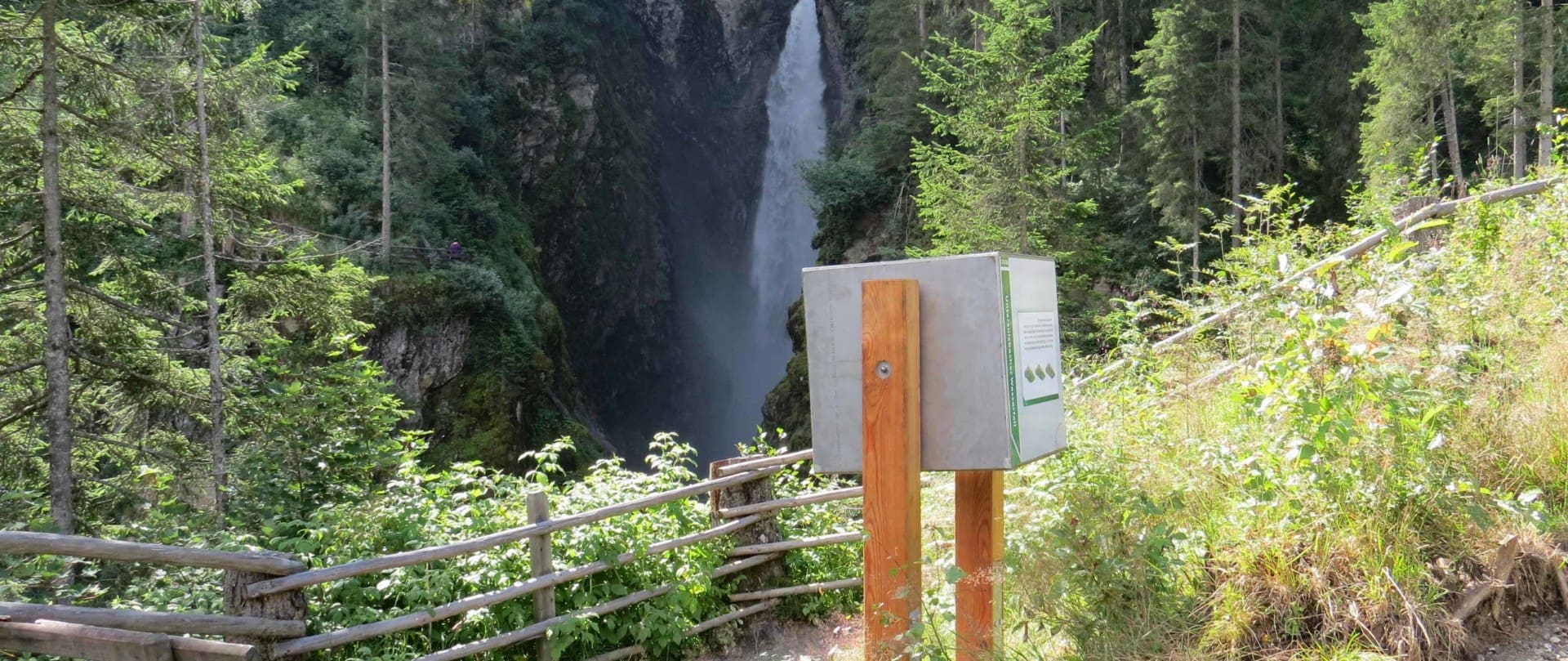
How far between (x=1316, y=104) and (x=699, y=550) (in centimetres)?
2023

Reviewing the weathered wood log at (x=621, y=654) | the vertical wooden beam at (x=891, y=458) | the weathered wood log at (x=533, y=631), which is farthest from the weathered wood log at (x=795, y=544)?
the vertical wooden beam at (x=891, y=458)

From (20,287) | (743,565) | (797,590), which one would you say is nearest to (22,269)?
(20,287)

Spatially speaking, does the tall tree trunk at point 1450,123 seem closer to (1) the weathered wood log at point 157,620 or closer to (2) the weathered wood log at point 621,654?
(2) the weathered wood log at point 621,654

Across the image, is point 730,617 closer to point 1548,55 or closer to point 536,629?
point 536,629

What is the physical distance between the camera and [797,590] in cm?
516

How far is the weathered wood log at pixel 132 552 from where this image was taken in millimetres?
2994

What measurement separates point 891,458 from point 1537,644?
1922mm

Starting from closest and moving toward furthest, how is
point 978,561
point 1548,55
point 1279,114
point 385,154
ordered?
point 978,561
point 1548,55
point 385,154
point 1279,114

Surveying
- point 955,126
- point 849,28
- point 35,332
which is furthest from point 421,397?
point 849,28

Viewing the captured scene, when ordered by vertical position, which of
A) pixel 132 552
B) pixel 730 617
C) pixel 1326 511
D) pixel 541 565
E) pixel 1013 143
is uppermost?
pixel 1013 143

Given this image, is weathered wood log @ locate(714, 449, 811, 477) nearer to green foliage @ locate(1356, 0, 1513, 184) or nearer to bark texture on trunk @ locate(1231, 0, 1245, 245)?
green foliage @ locate(1356, 0, 1513, 184)

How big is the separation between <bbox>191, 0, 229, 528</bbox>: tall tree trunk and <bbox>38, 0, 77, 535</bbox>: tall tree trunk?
1.16 metres

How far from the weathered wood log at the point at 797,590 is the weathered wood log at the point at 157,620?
2379 mm

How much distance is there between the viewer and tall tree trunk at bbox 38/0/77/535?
609 cm
